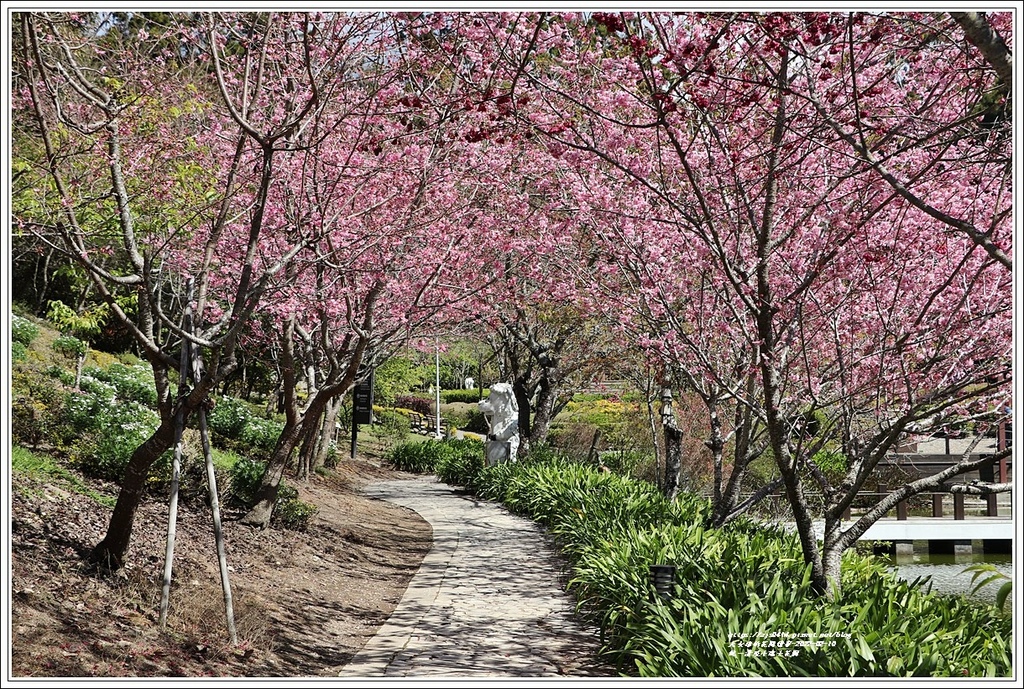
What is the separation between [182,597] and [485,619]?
82.3 inches

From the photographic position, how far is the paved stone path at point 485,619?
16.2 feet

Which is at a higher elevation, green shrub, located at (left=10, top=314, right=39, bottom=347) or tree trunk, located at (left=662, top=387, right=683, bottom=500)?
green shrub, located at (left=10, top=314, right=39, bottom=347)

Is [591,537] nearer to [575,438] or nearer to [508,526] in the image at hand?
[508,526]

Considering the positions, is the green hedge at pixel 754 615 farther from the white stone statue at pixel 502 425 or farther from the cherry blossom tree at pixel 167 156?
the white stone statue at pixel 502 425

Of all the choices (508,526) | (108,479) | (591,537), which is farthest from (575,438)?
(108,479)

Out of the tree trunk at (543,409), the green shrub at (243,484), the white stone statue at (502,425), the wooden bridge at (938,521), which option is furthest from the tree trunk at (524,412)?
the green shrub at (243,484)

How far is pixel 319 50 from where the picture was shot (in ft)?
18.5

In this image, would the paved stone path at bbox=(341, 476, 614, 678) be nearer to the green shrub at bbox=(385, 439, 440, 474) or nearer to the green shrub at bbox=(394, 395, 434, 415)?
the green shrub at bbox=(385, 439, 440, 474)

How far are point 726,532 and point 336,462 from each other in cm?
1073

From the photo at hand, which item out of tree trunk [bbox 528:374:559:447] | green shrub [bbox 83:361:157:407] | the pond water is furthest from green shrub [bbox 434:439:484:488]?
the pond water

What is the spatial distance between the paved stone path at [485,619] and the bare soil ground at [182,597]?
0.25m

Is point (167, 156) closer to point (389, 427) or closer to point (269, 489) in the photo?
point (269, 489)

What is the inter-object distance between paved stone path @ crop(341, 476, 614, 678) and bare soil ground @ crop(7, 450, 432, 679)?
9.8 inches

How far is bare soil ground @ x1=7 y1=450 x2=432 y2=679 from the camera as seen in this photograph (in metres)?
4.29
